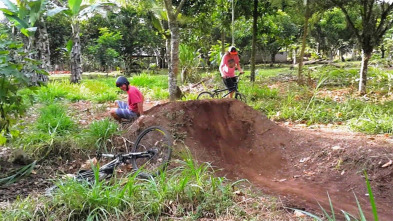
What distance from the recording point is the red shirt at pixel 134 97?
516 cm

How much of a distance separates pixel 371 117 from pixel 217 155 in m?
2.91

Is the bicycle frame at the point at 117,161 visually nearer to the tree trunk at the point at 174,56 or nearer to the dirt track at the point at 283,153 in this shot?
the dirt track at the point at 283,153

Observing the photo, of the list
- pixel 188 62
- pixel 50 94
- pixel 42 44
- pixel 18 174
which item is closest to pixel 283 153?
pixel 18 174

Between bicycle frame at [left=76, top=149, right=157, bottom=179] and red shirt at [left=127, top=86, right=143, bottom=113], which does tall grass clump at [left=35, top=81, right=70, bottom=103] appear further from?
bicycle frame at [left=76, top=149, right=157, bottom=179]

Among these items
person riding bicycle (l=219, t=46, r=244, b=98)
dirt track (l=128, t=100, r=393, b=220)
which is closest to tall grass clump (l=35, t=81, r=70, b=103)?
dirt track (l=128, t=100, r=393, b=220)

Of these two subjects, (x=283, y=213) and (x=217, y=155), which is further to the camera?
(x=217, y=155)

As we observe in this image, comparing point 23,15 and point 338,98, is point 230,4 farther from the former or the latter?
point 23,15

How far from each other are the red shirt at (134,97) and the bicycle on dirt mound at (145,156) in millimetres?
804

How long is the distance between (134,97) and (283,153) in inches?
97.8

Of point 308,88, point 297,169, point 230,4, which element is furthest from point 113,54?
point 297,169

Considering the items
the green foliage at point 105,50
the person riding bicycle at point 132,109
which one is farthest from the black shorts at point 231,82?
the green foliage at point 105,50

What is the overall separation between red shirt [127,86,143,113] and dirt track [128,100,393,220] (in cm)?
25

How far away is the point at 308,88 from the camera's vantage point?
937cm

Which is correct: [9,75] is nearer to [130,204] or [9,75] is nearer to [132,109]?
[130,204]
